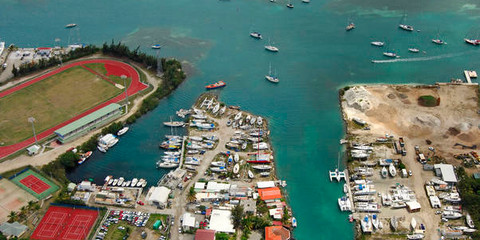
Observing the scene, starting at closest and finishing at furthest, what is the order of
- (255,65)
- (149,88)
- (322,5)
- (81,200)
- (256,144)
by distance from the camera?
(81,200), (256,144), (149,88), (255,65), (322,5)

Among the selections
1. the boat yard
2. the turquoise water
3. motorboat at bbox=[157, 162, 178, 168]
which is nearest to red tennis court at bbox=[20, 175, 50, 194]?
the turquoise water

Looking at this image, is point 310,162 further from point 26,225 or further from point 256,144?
point 26,225

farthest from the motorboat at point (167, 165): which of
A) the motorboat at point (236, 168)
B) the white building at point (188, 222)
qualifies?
the white building at point (188, 222)

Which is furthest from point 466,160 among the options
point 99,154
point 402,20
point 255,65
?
point 99,154

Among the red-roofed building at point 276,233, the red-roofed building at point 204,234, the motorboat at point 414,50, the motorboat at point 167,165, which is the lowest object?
the red-roofed building at point 276,233

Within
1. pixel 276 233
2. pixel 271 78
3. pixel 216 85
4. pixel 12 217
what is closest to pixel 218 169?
pixel 276 233

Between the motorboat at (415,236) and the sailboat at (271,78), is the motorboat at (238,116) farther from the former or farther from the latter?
the motorboat at (415,236)
